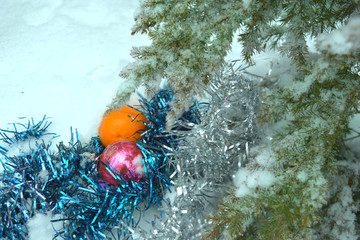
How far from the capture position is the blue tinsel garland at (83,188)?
0.94 m

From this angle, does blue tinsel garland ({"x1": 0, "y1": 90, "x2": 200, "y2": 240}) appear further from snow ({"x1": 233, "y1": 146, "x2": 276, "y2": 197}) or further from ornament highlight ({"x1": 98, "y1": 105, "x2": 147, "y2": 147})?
snow ({"x1": 233, "y1": 146, "x2": 276, "y2": 197})

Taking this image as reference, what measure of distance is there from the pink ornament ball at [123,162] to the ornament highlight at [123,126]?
7 centimetres

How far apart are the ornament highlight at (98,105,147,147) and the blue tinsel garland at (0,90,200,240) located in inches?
1.5

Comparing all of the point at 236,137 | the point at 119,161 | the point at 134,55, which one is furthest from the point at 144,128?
the point at 134,55

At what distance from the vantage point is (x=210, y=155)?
3.06 ft

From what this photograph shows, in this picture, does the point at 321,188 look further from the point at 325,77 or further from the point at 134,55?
the point at 134,55

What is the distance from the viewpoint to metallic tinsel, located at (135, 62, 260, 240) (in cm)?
89

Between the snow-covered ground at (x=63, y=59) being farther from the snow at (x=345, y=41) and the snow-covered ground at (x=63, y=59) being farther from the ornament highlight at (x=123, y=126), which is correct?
the snow at (x=345, y=41)

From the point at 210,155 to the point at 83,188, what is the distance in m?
0.41

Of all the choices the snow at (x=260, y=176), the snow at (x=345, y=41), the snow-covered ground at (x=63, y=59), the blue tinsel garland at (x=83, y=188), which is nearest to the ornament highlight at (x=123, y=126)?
the blue tinsel garland at (x=83, y=188)

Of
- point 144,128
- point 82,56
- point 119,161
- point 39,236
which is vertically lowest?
point 39,236

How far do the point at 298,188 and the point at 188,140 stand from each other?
430 mm

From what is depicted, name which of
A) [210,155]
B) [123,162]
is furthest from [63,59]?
[210,155]

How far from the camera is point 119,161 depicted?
984mm
